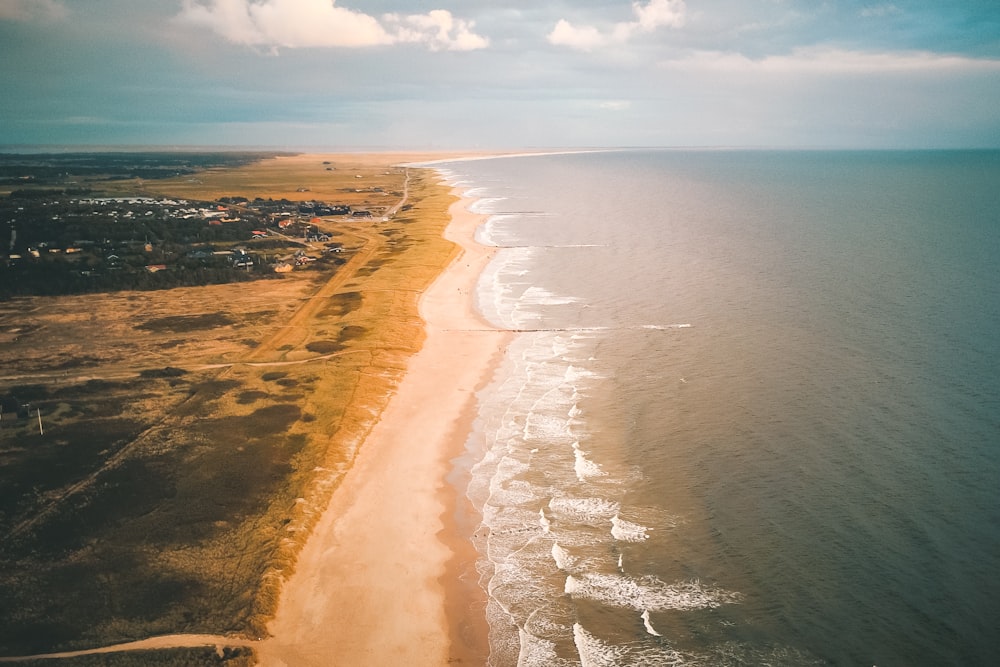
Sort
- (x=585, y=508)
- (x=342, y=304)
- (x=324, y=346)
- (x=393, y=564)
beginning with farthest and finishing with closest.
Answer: (x=342, y=304)
(x=324, y=346)
(x=585, y=508)
(x=393, y=564)

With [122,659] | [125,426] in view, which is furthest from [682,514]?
[125,426]

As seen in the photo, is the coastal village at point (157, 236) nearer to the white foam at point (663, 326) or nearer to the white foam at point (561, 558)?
the white foam at point (663, 326)

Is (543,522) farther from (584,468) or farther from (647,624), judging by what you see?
(647,624)

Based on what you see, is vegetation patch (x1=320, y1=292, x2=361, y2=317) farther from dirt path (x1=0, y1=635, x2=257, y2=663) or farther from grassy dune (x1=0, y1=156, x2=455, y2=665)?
dirt path (x1=0, y1=635, x2=257, y2=663)

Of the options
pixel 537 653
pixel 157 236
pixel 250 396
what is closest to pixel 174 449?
pixel 250 396

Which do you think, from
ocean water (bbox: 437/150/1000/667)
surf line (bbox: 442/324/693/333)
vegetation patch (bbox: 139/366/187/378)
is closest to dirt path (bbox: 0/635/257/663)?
ocean water (bbox: 437/150/1000/667)

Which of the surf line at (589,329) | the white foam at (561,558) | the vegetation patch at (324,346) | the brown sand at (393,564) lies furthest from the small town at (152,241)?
the white foam at (561,558)
